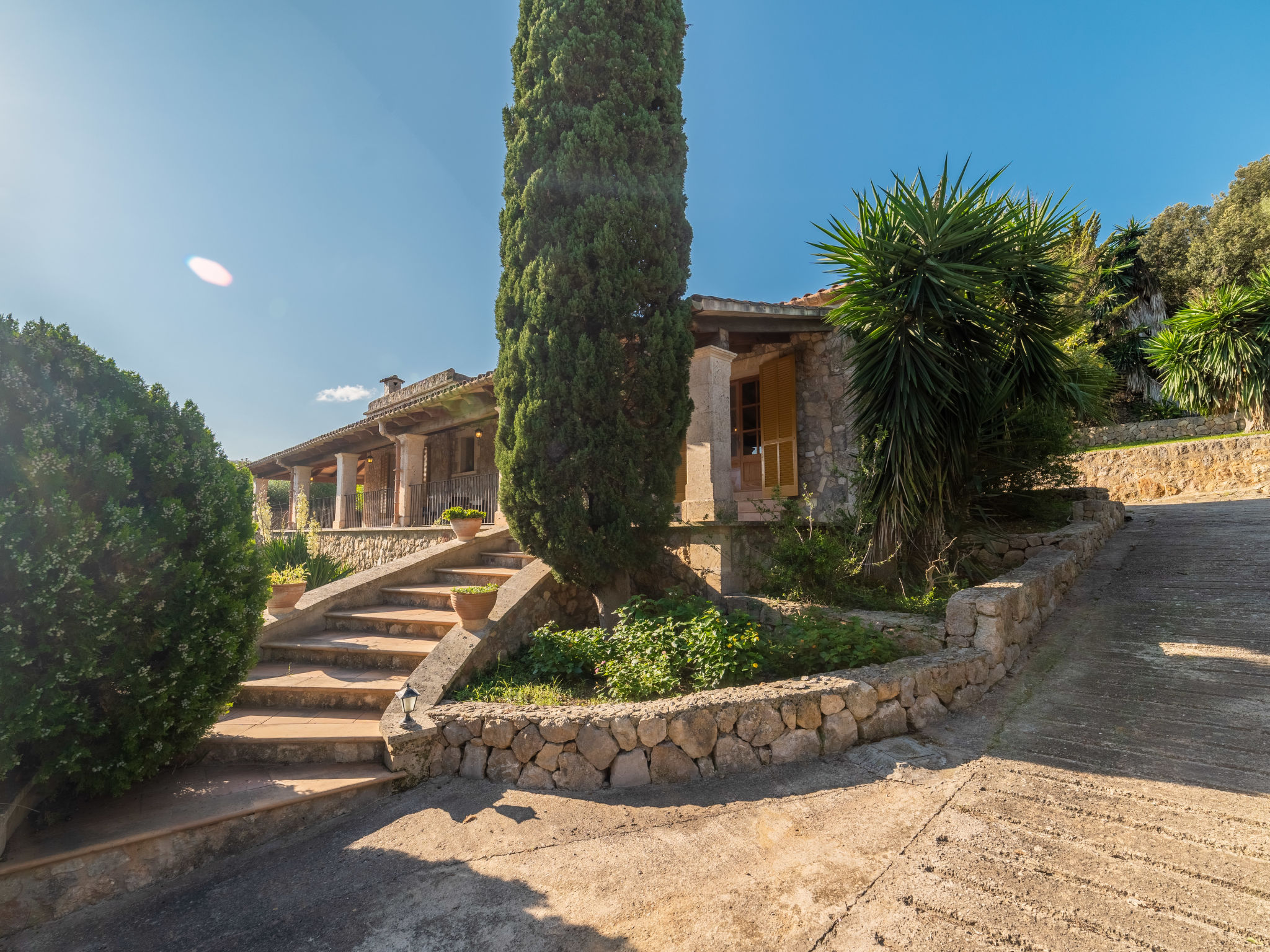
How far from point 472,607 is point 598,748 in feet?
5.77

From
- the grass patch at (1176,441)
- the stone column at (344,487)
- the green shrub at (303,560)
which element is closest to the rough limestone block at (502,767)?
the green shrub at (303,560)

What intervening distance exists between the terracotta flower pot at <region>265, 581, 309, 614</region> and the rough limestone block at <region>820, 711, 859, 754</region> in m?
4.91

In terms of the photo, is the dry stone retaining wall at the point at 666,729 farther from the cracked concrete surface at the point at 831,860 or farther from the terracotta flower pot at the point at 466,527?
Answer: the terracotta flower pot at the point at 466,527

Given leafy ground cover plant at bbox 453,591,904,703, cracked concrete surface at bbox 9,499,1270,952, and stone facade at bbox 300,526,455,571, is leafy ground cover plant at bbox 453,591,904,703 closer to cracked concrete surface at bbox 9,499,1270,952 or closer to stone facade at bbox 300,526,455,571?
cracked concrete surface at bbox 9,499,1270,952

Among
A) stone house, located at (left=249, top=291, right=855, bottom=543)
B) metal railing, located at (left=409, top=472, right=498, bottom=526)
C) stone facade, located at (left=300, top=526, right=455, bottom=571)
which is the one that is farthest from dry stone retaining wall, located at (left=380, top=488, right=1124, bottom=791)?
metal railing, located at (left=409, top=472, right=498, bottom=526)

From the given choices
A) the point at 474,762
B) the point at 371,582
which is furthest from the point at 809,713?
the point at 371,582

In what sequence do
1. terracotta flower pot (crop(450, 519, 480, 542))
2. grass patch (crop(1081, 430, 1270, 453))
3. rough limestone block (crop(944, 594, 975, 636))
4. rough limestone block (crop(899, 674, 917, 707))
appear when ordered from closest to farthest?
rough limestone block (crop(899, 674, 917, 707)) → rough limestone block (crop(944, 594, 975, 636)) → terracotta flower pot (crop(450, 519, 480, 542)) → grass patch (crop(1081, 430, 1270, 453))

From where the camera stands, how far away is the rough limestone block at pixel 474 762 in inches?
144

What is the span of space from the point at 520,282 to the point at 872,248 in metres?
3.63

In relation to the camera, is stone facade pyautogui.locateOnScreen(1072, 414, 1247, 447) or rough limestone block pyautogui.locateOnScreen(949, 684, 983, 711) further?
stone facade pyautogui.locateOnScreen(1072, 414, 1247, 447)

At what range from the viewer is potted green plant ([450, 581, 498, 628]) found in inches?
186

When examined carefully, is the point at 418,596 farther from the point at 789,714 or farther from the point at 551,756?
the point at 789,714

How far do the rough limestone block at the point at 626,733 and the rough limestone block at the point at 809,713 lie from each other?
1.06m

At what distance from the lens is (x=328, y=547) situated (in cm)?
1147
